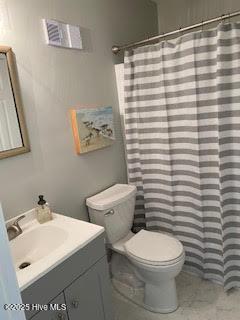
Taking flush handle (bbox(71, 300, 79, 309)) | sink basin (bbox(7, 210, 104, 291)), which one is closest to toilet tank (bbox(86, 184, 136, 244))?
sink basin (bbox(7, 210, 104, 291))

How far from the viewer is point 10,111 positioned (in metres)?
1.48

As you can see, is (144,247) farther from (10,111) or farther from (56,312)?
(10,111)

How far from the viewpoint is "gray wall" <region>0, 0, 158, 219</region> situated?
153cm

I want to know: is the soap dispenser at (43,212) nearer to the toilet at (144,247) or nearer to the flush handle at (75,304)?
the toilet at (144,247)

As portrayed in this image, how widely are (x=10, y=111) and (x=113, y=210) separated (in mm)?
957

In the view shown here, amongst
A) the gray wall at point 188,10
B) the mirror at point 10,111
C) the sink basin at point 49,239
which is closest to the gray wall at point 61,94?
the mirror at point 10,111

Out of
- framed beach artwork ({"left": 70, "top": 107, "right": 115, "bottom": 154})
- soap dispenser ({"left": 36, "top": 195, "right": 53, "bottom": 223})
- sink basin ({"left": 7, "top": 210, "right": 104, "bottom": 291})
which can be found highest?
framed beach artwork ({"left": 70, "top": 107, "right": 115, "bottom": 154})

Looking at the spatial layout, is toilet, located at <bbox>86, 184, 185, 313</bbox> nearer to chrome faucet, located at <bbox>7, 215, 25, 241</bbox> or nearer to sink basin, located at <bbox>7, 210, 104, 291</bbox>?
sink basin, located at <bbox>7, 210, 104, 291</bbox>

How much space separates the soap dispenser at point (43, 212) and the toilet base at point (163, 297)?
86 cm

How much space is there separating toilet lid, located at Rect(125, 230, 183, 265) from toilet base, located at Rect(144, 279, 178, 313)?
0.67 feet

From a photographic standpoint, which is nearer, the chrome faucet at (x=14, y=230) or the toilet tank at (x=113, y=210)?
the chrome faucet at (x=14, y=230)

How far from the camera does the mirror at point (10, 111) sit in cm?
145

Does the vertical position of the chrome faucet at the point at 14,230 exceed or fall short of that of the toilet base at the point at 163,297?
it exceeds it

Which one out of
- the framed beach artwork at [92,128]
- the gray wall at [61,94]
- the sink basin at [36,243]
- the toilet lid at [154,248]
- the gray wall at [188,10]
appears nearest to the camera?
the sink basin at [36,243]
